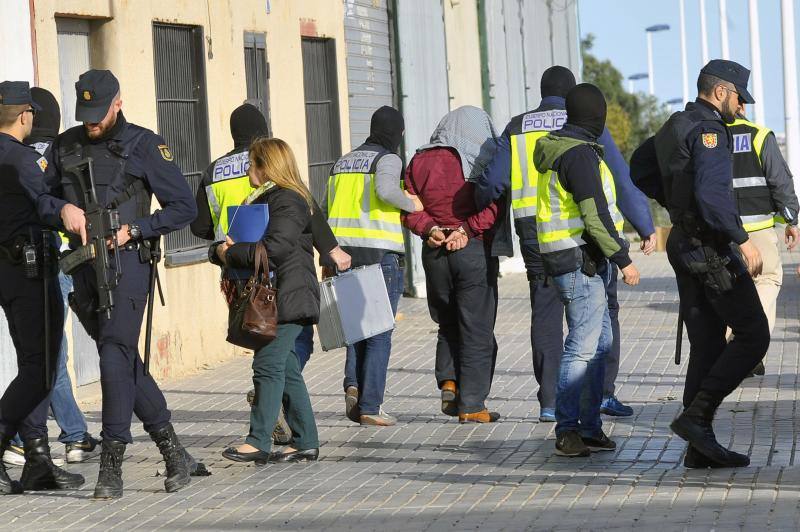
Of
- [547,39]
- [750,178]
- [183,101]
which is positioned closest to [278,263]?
[750,178]

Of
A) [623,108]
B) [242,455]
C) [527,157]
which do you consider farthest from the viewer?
[623,108]

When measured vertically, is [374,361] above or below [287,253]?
below

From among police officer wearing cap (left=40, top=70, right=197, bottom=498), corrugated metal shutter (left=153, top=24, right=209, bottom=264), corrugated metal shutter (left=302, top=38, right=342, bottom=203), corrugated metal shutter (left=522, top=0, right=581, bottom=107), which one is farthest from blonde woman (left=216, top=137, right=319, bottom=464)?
corrugated metal shutter (left=522, top=0, right=581, bottom=107)

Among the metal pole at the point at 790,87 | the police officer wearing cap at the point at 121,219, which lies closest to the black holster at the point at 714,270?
the police officer wearing cap at the point at 121,219

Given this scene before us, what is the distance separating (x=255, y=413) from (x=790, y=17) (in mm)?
22589

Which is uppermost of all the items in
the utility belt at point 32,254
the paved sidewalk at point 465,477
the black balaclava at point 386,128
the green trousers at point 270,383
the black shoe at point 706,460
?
the black balaclava at point 386,128

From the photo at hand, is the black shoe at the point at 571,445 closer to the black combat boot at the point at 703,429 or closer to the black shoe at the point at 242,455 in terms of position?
the black combat boot at the point at 703,429

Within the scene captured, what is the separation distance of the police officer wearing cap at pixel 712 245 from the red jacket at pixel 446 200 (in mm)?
2000

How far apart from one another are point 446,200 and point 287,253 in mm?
1713

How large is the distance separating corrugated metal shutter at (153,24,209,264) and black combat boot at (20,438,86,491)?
4897mm

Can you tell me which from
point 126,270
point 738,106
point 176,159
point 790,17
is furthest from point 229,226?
point 790,17

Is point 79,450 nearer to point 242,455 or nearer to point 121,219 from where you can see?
point 242,455

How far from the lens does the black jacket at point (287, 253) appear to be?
27.1 feet

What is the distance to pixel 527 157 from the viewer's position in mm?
9305
